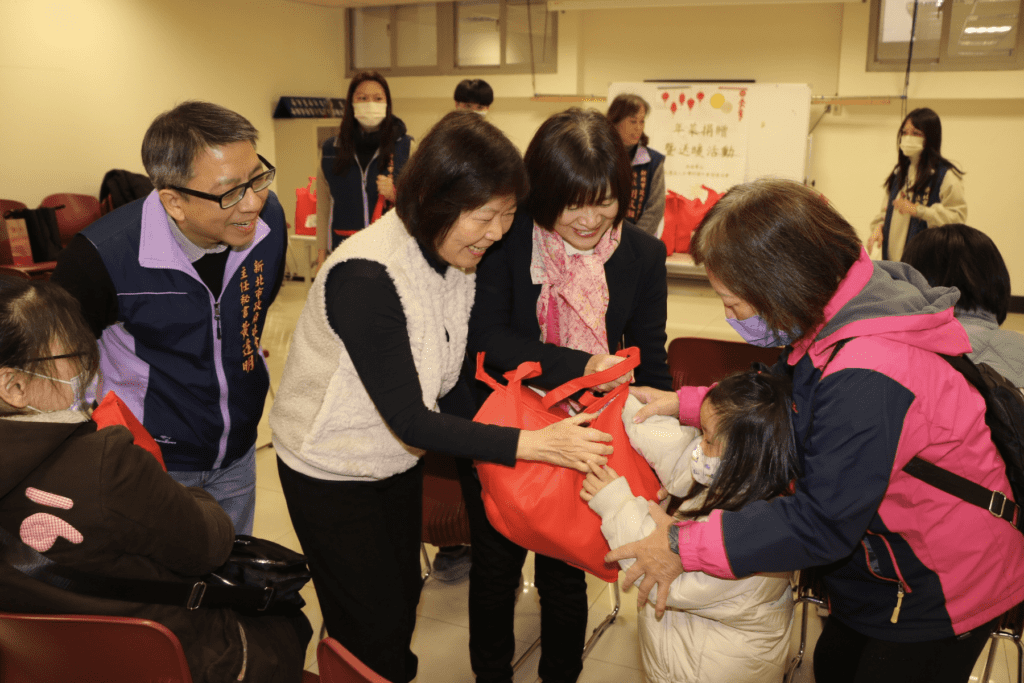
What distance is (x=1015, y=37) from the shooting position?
6922mm

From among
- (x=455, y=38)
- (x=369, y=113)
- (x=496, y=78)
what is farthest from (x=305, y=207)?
(x=455, y=38)

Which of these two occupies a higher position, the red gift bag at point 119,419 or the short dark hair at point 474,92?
the short dark hair at point 474,92

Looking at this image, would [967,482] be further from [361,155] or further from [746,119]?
[746,119]

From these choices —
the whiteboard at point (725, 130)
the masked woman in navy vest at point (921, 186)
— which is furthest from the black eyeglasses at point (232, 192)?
the whiteboard at point (725, 130)

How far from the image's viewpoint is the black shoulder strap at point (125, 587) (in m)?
1.18

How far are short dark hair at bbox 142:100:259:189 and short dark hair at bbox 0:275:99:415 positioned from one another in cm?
40

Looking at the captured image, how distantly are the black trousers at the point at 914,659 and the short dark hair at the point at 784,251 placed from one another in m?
0.58

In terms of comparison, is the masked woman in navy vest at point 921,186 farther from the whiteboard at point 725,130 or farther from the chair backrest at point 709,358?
the whiteboard at point 725,130

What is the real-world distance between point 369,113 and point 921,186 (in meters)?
3.38

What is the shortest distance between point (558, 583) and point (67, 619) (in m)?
1.12

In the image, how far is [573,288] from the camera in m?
1.77

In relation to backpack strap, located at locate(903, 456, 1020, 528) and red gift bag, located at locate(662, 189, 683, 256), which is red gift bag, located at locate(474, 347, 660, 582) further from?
red gift bag, located at locate(662, 189, 683, 256)

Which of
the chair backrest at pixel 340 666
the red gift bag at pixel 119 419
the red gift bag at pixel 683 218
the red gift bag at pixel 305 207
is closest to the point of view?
the chair backrest at pixel 340 666

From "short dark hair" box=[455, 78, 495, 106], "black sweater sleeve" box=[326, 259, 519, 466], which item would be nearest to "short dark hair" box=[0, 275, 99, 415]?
"black sweater sleeve" box=[326, 259, 519, 466]
